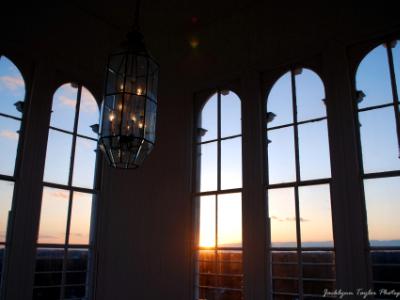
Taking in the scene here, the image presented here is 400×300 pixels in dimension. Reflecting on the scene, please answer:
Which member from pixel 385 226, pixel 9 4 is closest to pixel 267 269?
pixel 385 226

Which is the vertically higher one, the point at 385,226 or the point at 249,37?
the point at 249,37

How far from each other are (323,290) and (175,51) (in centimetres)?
372

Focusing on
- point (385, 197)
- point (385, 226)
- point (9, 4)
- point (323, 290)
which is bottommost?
point (323, 290)

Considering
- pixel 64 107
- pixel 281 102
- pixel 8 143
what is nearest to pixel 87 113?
pixel 64 107

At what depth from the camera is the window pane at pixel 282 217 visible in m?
4.15

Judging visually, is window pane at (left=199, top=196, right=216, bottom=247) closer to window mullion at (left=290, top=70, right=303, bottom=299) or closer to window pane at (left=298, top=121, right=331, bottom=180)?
window mullion at (left=290, top=70, right=303, bottom=299)

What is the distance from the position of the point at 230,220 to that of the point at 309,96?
170 cm

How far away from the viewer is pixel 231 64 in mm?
5062

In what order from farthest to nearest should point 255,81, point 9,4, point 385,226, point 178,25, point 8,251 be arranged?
point 178,25
point 255,81
point 9,4
point 8,251
point 385,226

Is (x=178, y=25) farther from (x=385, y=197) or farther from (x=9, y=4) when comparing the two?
(x=385, y=197)

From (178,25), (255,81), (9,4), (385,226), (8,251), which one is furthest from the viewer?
(178,25)

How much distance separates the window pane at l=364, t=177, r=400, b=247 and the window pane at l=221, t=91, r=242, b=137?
1.74 metres

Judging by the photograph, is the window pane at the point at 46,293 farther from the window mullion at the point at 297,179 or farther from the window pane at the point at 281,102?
the window pane at the point at 281,102

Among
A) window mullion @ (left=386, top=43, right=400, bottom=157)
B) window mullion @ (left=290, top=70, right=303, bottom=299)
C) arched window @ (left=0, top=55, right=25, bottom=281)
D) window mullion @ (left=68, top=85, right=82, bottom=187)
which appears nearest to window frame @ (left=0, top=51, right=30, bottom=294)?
arched window @ (left=0, top=55, right=25, bottom=281)
